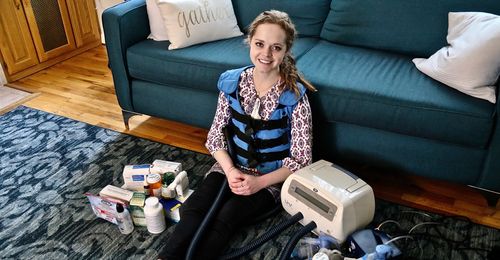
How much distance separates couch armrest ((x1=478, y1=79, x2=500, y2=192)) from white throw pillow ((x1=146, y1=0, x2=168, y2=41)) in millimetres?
1527

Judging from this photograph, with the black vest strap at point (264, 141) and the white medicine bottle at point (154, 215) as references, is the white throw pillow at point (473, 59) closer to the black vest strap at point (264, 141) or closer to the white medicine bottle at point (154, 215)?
the black vest strap at point (264, 141)

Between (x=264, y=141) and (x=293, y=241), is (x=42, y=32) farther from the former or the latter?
(x=293, y=241)

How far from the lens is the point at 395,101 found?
1.55 metres

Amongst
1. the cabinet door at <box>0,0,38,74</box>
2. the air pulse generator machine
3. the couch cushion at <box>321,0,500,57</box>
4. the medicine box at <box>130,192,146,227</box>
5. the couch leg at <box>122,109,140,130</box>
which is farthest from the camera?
the cabinet door at <box>0,0,38,74</box>

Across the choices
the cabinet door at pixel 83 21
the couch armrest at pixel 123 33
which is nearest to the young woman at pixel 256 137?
the couch armrest at pixel 123 33

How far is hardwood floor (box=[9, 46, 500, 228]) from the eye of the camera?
5.64 ft

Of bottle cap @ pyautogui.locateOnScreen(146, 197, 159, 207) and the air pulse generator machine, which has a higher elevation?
the air pulse generator machine

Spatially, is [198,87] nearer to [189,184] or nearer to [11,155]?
[189,184]

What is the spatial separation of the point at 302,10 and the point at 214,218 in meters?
1.19

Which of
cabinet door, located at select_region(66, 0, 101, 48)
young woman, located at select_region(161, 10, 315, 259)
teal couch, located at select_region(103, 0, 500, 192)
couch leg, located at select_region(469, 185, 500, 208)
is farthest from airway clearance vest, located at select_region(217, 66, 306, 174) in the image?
cabinet door, located at select_region(66, 0, 101, 48)

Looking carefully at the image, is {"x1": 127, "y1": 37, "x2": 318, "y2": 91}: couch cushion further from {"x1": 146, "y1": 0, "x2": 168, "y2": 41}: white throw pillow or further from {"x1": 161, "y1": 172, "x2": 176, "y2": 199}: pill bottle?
{"x1": 161, "y1": 172, "x2": 176, "y2": 199}: pill bottle

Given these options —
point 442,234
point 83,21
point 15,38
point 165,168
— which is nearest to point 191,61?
point 165,168

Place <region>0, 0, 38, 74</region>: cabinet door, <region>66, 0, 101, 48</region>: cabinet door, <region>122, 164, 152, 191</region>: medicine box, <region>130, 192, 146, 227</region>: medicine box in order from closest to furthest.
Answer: <region>130, 192, 146, 227</region>: medicine box → <region>122, 164, 152, 191</region>: medicine box → <region>0, 0, 38, 74</region>: cabinet door → <region>66, 0, 101, 48</region>: cabinet door

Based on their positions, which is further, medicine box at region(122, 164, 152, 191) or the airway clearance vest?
medicine box at region(122, 164, 152, 191)
